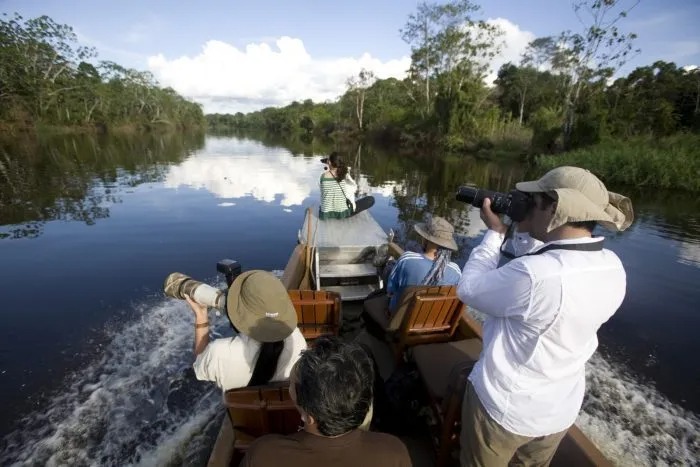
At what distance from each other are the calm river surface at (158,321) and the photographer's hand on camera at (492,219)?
281 cm

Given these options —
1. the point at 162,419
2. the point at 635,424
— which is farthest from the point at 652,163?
the point at 162,419

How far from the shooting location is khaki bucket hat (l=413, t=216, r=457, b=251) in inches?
108

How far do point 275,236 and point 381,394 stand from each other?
641 centimetres

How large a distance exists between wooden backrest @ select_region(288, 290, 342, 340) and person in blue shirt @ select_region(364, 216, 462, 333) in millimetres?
525

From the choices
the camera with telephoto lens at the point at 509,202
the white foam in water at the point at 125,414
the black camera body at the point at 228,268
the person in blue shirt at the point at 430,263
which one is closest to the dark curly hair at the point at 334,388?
the camera with telephoto lens at the point at 509,202

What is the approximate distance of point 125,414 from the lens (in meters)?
3.26

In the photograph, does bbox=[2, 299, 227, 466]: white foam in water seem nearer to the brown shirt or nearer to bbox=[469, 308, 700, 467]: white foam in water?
the brown shirt

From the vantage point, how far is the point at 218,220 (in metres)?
9.38

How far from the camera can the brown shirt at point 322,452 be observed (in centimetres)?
96

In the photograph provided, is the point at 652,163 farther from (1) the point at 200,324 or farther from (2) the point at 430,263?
(1) the point at 200,324

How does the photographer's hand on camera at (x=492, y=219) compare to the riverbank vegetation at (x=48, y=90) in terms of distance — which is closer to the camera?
the photographer's hand on camera at (x=492, y=219)

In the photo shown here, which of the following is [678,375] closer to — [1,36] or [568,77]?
[568,77]

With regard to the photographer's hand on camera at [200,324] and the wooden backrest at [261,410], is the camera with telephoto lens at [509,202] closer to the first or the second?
the wooden backrest at [261,410]

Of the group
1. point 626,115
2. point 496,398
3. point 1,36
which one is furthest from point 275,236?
point 1,36
